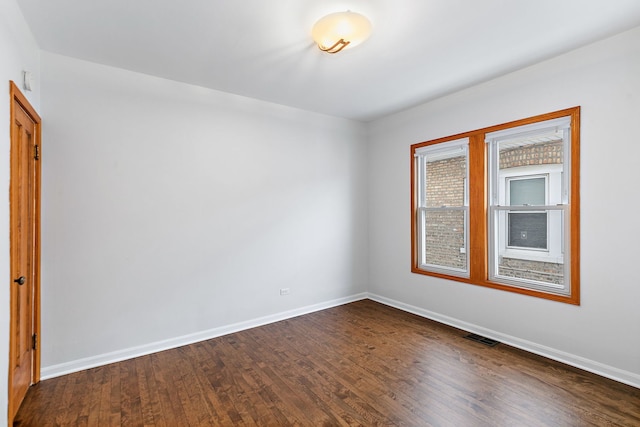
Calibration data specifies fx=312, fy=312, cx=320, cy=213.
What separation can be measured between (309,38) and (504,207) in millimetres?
2739

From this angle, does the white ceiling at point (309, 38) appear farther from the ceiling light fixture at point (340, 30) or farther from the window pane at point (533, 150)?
the window pane at point (533, 150)

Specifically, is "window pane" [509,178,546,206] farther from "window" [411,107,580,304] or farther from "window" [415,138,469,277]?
"window" [415,138,469,277]

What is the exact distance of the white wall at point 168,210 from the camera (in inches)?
113

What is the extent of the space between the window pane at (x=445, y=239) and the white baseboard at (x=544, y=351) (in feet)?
2.22

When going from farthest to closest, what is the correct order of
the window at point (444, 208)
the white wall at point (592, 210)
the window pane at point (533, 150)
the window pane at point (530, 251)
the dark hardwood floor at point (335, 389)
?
the window at point (444, 208), the window pane at point (530, 251), the window pane at point (533, 150), the white wall at point (592, 210), the dark hardwood floor at point (335, 389)

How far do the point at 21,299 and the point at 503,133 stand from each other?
184 inches

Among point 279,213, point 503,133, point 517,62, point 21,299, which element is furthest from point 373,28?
point 21,299

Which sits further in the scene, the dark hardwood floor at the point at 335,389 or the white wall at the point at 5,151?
the dark hardwood floor at the point at 335,389

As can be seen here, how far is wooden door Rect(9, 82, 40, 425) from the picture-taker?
2092 mm

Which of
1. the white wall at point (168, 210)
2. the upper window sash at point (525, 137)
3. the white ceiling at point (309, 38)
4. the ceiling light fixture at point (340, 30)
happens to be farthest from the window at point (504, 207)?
the ceiling light fixture at point (340, 30)

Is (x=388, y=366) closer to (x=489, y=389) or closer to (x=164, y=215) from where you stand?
(x=489, y=389)

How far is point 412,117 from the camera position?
4.42 metres

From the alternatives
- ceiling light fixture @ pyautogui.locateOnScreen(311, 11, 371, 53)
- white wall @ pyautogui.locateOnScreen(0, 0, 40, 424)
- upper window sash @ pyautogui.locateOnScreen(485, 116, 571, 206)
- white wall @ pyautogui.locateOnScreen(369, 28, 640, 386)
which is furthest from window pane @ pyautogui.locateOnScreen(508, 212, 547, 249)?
white wall @ pyautogui.locateOnScreen(0, 0, 40, 424)

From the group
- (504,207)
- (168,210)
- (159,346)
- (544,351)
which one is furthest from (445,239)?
(159,346)
